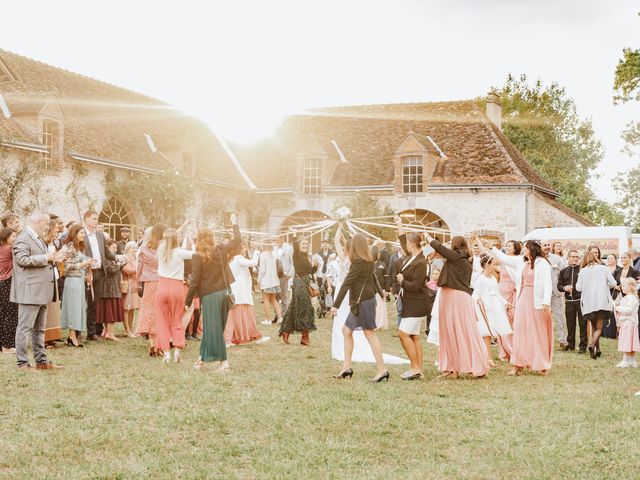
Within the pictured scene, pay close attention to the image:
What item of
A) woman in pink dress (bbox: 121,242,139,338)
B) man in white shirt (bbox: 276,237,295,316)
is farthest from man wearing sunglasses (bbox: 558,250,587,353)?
woman in pink dress (bbox: 121,242,139,338)

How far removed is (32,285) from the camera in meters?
8.84

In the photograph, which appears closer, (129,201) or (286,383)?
(286,383)

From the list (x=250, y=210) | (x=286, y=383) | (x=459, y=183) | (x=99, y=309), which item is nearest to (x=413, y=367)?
(x=286, y=383)

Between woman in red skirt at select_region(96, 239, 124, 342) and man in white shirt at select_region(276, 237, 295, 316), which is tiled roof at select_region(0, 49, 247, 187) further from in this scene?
woman in red skirt at select_region(96, 239, 124, 342)

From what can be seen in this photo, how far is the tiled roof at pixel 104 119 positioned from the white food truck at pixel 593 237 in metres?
13.7

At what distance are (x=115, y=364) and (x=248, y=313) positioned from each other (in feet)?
10.3

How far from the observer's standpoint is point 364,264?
902cm

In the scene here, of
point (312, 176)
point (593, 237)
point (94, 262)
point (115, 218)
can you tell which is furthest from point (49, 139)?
point (593, 237)

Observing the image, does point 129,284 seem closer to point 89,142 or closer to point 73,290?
point 73,290

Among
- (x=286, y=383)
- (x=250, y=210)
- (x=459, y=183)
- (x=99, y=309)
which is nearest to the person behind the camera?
(x=286, y=383)

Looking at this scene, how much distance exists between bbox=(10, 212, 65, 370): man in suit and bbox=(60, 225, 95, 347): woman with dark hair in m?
2.35

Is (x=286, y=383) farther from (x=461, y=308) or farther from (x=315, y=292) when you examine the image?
(x=315, y=292)

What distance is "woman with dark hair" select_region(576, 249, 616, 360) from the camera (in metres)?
12.2

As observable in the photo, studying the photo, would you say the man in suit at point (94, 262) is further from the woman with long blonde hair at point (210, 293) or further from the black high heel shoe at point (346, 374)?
the black high heel shoe at point (346, 374)
